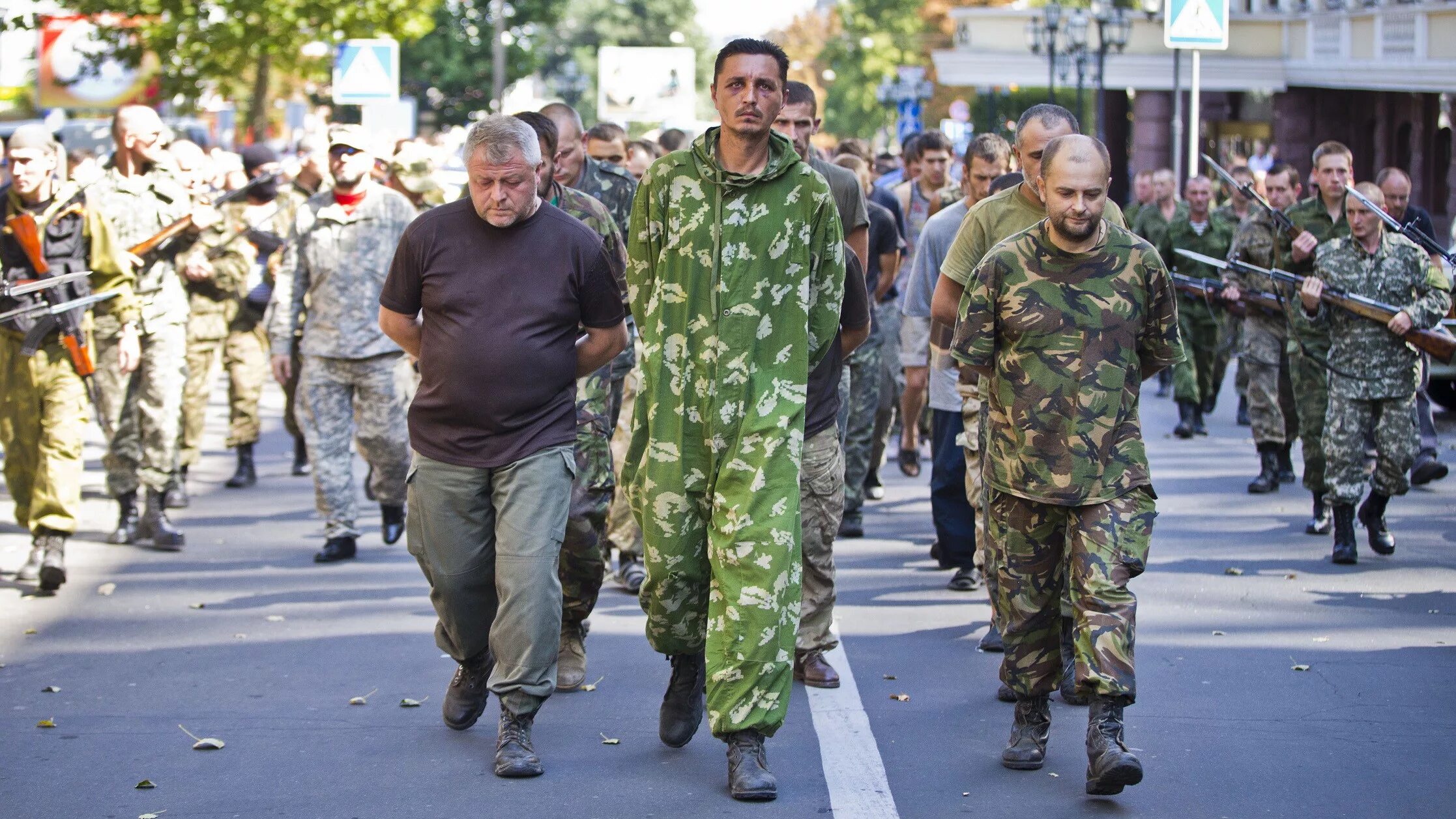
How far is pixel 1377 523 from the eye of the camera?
9.95m

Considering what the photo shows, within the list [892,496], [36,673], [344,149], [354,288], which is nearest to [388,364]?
[354,288]

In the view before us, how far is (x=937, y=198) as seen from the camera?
11.3 m

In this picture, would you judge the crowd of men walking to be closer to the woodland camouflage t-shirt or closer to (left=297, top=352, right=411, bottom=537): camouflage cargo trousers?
the woodland camouflage t-shirt

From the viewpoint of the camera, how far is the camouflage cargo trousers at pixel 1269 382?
12188mm

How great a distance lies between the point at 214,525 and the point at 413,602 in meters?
2.79

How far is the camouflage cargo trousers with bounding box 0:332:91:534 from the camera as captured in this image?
29.3ft

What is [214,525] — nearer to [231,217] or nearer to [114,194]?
[114,194]

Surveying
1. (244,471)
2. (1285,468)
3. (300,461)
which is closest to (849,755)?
(1285,468)

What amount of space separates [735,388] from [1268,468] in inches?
296

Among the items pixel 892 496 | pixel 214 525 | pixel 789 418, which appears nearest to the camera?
pixel 789 418

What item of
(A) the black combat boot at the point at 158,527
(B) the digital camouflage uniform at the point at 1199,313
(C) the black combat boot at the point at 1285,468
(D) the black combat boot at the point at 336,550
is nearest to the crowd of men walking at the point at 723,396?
(A) the black combat boot at the point at 158,527

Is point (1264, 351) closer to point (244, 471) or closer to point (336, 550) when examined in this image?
point (336, 550)

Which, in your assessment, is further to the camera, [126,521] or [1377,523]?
[126,521]

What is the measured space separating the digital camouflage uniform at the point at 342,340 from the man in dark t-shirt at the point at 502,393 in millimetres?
3592
